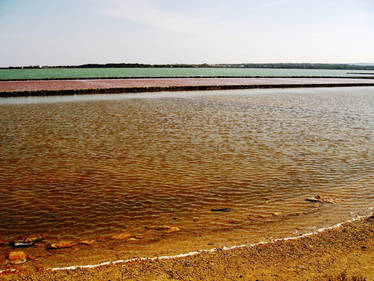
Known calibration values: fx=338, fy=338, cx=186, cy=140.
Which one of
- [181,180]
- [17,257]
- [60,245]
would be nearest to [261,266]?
[60,245]

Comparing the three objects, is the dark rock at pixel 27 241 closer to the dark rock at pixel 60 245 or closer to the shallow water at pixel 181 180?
the shallow water at pixel 181 180

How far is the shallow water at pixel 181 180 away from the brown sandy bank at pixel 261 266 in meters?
0.41

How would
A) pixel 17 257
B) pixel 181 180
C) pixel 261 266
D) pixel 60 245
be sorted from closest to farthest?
1. pixel 261 266
2. pixel 17 257
3. pixel 60 245
4. pixel 181 180

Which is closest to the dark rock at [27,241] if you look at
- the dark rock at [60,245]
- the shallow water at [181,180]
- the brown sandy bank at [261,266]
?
the shallow water at [181,180]

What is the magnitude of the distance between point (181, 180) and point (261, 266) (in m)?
3.75

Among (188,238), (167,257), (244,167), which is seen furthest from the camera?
(244,167)

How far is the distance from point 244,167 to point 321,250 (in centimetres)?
420

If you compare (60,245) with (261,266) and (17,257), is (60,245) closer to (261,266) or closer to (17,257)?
(17,257)

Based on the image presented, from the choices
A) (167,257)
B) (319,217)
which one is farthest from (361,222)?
(167,257)

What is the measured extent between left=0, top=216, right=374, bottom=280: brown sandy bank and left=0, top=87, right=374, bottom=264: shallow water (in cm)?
41

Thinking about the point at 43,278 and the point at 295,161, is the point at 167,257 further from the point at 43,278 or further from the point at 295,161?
the point at 295,161

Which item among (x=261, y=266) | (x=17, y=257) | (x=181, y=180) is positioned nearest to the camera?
(x=261, y=266)

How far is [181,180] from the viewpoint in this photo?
7.73 metres

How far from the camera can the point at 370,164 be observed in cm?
902
